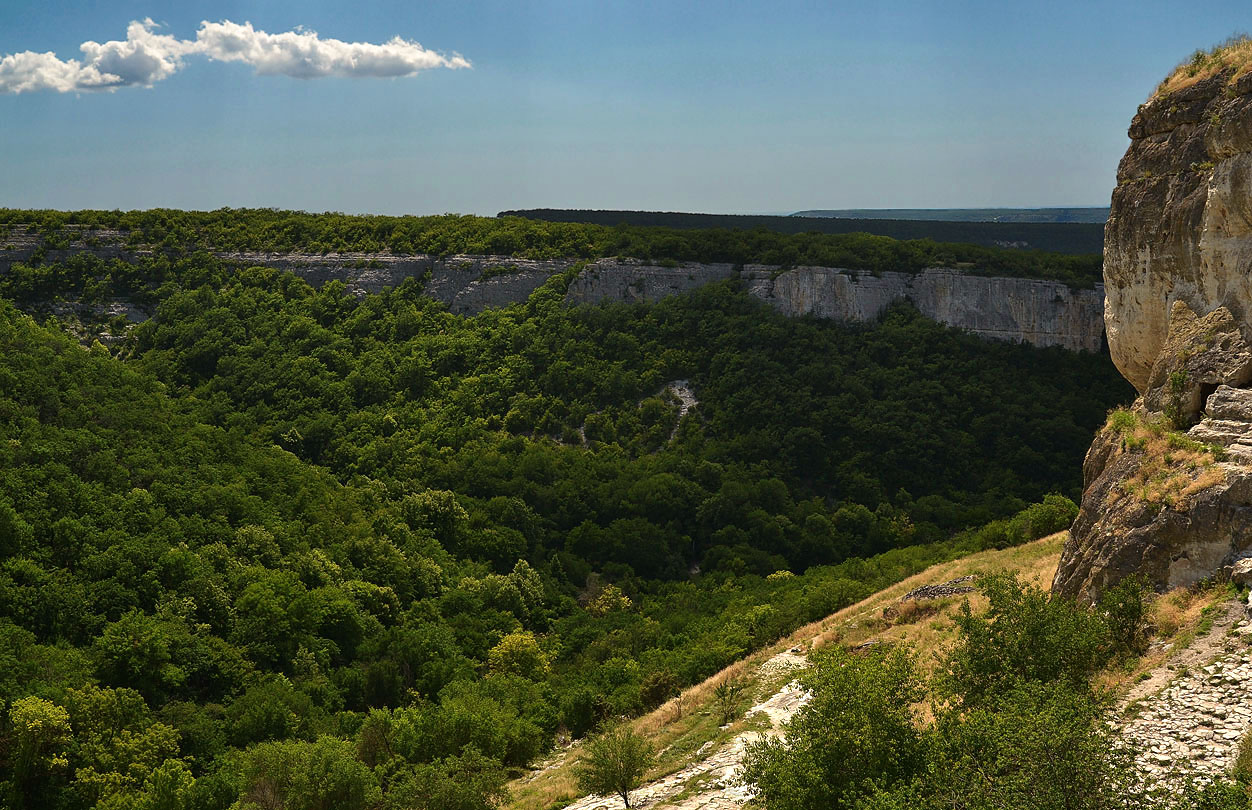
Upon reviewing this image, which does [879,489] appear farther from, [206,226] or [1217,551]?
[206,226]

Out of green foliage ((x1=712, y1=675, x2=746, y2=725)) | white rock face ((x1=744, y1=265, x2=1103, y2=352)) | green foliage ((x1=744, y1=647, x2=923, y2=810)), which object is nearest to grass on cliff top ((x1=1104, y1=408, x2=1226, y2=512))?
green foliage ((x1=744, y1=647, x2=923, y2=810))

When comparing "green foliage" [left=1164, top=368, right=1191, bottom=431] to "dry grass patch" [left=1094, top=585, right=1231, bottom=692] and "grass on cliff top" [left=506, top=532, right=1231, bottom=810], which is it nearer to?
"dry grass patch" [left=1094, top=585, right=1231, bottom=692]

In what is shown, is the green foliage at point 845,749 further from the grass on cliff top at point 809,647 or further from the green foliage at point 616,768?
the green foliage at point 616,768

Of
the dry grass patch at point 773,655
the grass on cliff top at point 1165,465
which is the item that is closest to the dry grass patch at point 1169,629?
the grass on cliff top at point 1165,465

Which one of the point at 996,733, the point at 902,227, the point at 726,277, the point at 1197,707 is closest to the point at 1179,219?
the point at 1197,707

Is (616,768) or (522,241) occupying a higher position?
(522,241)

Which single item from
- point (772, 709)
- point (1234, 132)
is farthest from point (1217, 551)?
point (772, 709)

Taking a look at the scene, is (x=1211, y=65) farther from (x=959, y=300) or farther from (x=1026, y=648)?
(x=959, y=300)
